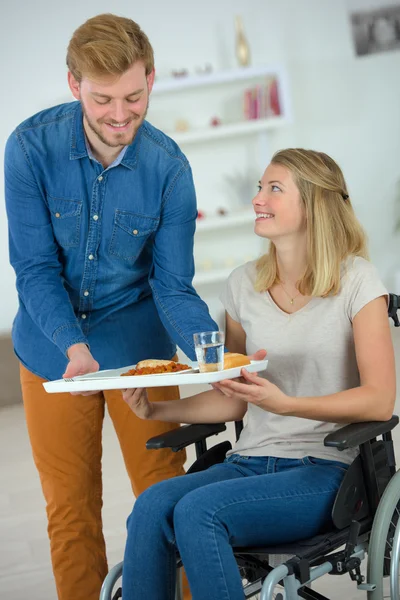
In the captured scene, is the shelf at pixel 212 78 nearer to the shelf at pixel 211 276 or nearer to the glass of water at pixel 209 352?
the shelf at pixel 211 276

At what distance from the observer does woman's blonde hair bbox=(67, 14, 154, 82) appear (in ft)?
6.02

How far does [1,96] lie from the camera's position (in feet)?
20.7

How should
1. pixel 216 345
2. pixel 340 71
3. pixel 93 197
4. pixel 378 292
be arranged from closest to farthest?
pixel 216 345 → pixel 378 292 → pixel 93 197 → pixel 340 71

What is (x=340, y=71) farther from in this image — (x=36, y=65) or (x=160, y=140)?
(x=160, y=140)

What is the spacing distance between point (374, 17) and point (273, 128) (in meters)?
1.14

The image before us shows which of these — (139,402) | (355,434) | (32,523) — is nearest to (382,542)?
(355,434)

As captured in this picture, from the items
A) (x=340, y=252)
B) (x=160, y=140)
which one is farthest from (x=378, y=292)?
(x=160, y=140)

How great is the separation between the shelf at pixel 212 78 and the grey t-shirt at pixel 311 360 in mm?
4422

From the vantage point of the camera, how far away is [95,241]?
2104 mm

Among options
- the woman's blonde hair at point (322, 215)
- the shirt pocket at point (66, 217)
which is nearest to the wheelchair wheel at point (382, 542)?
the woman's blonde hair at point (322, 215)

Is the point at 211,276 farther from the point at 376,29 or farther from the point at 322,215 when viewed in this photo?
the point at 322,215

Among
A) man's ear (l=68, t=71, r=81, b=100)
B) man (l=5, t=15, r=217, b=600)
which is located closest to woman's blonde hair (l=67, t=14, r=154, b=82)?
man's ear (l=68, t=71, r=81, b=100)

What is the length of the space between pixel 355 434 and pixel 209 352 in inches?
12.4

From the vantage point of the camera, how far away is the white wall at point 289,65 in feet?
20.7
